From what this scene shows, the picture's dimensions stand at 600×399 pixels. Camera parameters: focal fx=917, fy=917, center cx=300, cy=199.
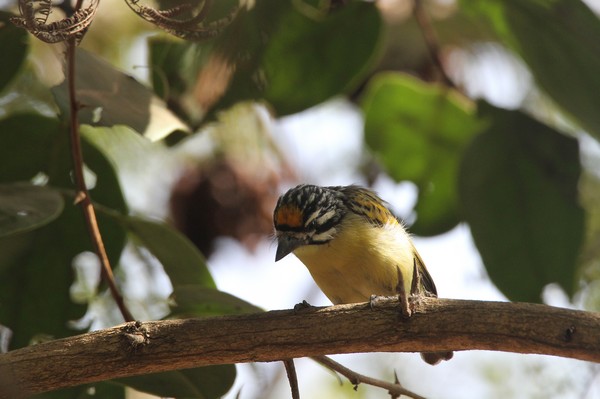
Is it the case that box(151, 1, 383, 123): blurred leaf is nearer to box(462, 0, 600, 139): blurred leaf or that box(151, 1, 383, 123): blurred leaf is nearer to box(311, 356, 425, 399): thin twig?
box(462, 0, 600, 139): blurred leaf

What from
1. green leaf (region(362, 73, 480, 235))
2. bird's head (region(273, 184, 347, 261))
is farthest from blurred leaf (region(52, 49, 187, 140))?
green leaf (region(362, 73, 480, 235))

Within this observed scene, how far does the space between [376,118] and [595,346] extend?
2347 mm

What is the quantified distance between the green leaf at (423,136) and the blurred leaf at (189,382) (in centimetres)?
167

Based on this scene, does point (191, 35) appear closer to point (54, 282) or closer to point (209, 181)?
point (54, 282)

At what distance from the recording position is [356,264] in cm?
368

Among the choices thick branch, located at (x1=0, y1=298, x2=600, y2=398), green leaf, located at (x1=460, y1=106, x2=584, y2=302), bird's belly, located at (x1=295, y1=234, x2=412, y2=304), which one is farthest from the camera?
green leaf, located at (x1=460, y1=106, x2=584, y2=302)

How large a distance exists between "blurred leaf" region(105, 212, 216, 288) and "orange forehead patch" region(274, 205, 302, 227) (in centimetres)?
50

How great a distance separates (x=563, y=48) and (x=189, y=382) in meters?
1.96

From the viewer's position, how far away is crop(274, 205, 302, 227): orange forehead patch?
12.1 ft

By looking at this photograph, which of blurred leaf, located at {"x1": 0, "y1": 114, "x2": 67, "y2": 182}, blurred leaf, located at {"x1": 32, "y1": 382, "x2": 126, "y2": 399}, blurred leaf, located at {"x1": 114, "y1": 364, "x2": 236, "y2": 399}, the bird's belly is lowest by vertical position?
blurred leaf, located at {"x1": 32, "y1": 382, "x2": 126, "y2": 399}

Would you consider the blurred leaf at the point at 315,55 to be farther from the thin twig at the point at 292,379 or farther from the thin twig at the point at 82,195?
the thin twig at the point at 292,379

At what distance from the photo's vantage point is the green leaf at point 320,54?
403 cm

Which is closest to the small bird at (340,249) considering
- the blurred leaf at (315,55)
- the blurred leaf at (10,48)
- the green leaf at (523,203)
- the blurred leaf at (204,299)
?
the green leaf at (523,203)

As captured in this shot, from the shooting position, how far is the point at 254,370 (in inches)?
160
